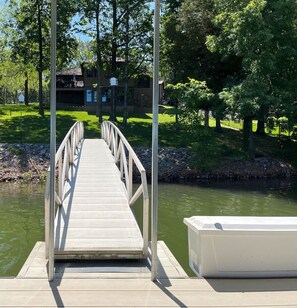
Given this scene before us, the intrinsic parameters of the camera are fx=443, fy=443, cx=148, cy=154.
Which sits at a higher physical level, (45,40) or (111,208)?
(45,40)

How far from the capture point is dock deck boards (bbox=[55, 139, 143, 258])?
5547 millimetres

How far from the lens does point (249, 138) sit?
25.1 m

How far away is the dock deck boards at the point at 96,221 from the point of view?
18.2 feet

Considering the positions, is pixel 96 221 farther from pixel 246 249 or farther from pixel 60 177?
pixel 246 249

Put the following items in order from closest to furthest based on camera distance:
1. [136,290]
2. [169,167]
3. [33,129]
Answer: [136,290]
[169,167]
[33,129]

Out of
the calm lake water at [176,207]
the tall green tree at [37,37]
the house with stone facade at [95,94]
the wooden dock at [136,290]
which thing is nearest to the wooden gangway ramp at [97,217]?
the wooden dock at [136,290]

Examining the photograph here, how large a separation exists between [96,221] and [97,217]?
0.25 metres

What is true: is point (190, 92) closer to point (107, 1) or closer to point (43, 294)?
point (107, 1)

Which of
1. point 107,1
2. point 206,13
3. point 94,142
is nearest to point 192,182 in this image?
point 94,142

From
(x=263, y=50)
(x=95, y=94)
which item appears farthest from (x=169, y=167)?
(x=95, y=94)

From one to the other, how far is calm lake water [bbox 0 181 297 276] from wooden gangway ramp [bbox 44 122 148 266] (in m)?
1.57

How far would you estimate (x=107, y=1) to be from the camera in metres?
32.4

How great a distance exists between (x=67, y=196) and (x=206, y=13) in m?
21.6

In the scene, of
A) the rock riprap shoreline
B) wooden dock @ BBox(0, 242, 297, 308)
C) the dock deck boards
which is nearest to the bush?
the rock riprap shoreline
